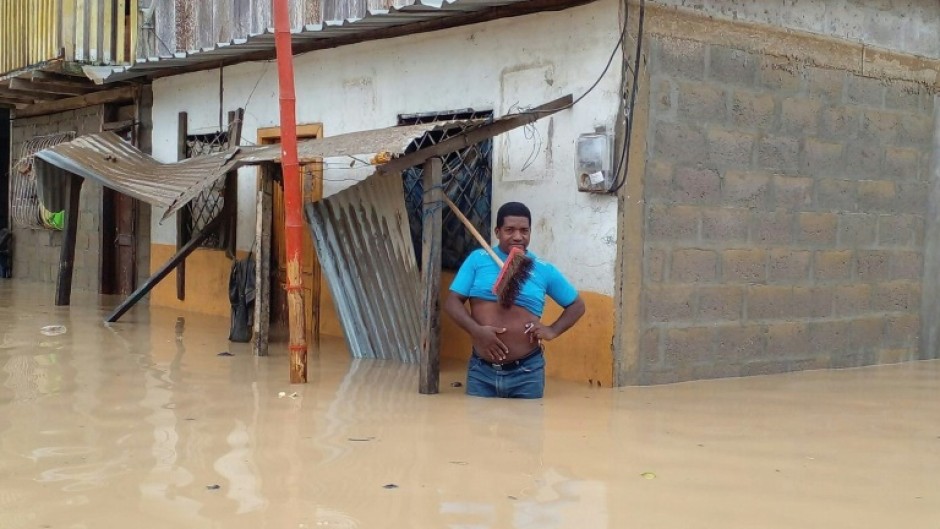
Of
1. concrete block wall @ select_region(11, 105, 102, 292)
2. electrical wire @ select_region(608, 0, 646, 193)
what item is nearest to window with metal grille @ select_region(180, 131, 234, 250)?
concrete block wall @ select_region(11, 105, 102, 292)

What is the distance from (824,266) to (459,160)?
116 inches

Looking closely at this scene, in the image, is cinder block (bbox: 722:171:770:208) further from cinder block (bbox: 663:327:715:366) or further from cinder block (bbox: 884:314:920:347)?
cinder block (bbox: 884:314:920:347)

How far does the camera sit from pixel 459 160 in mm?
8328

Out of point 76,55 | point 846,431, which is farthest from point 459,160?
point 76,55

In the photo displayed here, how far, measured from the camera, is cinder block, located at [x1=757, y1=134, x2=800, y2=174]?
25.7 feet

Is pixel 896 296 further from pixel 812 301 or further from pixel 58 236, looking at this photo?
pixel 58 236

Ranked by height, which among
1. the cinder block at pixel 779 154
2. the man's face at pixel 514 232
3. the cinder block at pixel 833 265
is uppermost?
the cinder block at pixel 779 154

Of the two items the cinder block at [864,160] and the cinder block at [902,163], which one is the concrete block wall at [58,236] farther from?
the cinder block at [902,163]

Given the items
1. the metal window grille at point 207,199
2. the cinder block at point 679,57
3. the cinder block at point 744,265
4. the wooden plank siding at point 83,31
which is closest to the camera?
the cinder block at point 679,57

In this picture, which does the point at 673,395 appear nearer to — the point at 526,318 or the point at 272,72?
the point at 526,318

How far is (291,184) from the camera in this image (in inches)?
268

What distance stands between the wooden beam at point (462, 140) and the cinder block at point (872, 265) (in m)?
3.05

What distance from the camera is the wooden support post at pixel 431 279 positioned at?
262 inches

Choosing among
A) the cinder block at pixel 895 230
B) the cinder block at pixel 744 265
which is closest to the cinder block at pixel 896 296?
the cinder block at pixel 895 230
